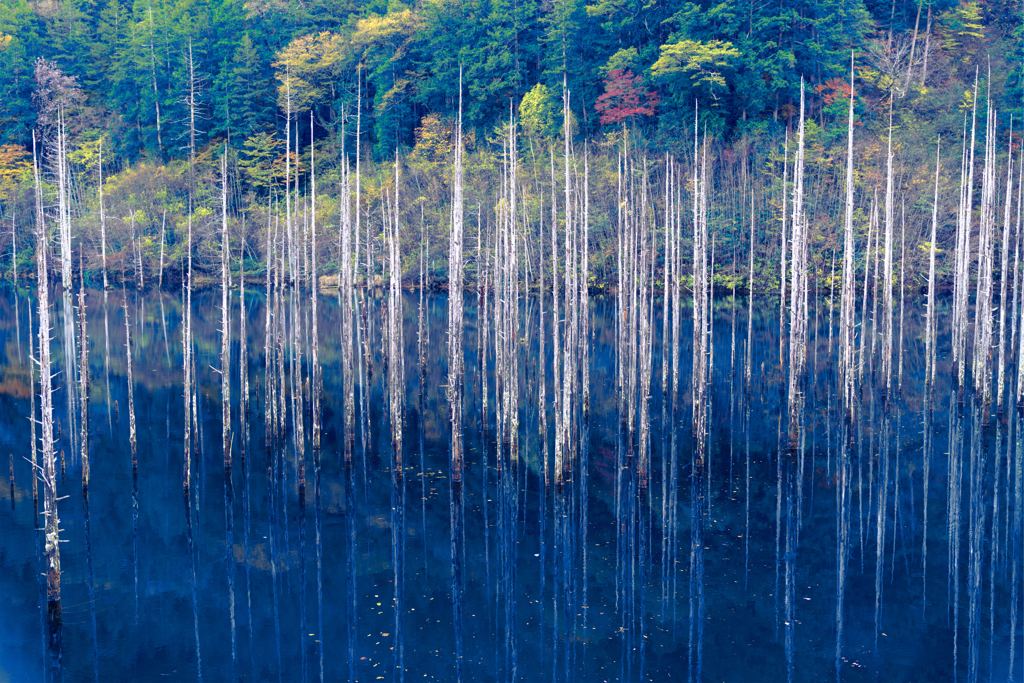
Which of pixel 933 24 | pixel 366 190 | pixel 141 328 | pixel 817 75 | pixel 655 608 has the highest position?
pixel 933 24

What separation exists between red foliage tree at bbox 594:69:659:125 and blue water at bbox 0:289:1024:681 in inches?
1149

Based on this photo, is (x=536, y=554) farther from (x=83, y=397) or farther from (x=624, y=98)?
(x=624, y=98)

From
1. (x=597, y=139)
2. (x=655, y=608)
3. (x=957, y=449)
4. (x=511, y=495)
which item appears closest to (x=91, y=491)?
(x=511, y=495)

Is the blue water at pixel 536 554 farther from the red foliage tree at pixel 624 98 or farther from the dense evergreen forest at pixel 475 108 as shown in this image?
the red foliage tree at pixel 624 98

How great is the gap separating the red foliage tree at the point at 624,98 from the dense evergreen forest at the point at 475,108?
0.41 ft

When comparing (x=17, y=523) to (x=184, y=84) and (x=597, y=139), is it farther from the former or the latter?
(x=184, y=84)

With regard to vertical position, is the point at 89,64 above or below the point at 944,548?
above

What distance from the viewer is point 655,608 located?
45.8ft

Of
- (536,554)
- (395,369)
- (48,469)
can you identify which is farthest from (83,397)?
(536,554)

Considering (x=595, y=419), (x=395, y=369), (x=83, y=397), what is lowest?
(x=595, y=419)

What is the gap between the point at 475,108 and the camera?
5991 cm

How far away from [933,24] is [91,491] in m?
53.5

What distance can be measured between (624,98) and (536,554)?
40596 millimetres

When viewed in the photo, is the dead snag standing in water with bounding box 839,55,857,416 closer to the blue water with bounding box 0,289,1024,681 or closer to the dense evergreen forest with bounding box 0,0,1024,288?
the blue water with bounding box 0,289,1024,681
